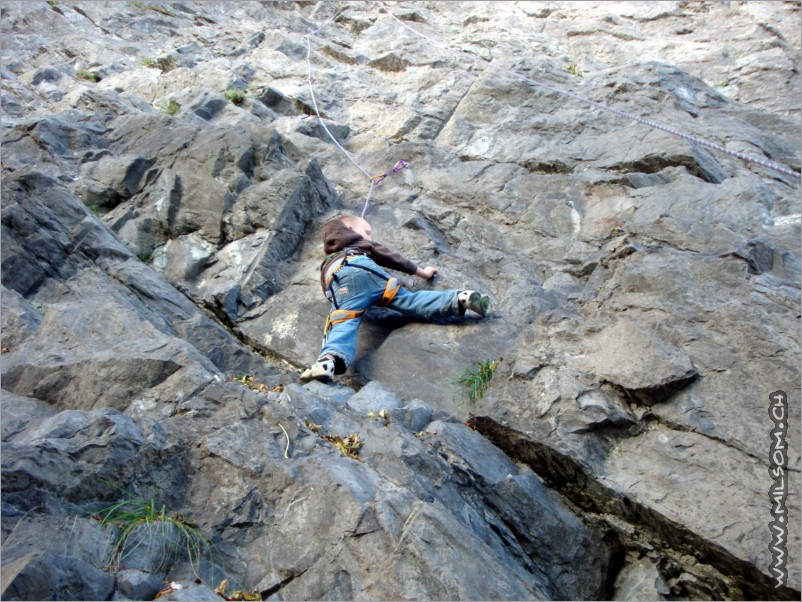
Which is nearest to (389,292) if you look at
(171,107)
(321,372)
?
(321,372)

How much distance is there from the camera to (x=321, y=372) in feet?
19.4

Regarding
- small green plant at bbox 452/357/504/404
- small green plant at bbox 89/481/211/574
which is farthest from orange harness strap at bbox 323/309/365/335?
small green plant at bbox 89/481/211/574

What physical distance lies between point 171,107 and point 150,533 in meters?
8.23

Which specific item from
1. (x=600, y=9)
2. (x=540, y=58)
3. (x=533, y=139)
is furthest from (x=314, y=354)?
(x=600, y=9)

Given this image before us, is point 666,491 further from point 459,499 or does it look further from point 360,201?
point 360,201

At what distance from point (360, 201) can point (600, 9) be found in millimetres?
9397

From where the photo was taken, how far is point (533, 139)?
31.3 ft

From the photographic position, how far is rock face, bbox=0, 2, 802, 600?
3.89m

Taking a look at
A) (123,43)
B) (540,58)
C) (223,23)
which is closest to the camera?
(540,58)

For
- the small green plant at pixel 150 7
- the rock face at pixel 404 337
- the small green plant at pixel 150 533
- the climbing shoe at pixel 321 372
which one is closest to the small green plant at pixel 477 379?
the rock face at pixel 404 337

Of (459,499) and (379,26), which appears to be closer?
(459,499)

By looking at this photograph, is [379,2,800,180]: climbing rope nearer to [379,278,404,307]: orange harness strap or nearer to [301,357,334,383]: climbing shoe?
[379,278,404,307]: orange harness strap

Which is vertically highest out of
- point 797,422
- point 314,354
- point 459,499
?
point 797,422

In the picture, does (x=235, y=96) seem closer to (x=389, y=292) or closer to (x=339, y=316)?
(x=389, y=292)
